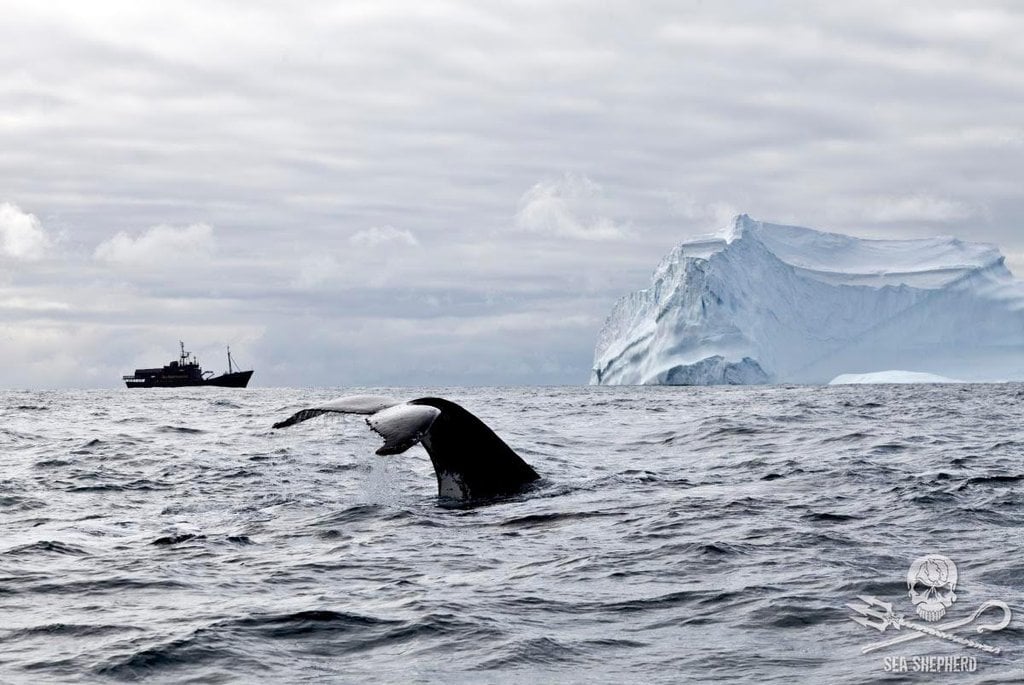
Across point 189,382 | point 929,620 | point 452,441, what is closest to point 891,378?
point 189,382

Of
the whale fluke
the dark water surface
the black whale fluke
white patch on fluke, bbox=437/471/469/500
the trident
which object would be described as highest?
the whale fluke

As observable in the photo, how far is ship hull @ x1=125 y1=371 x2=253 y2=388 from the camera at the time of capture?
322 ft

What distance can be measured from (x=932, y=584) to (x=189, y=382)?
3821 inches

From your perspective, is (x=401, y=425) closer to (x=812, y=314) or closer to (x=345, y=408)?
(x=345, y=408)

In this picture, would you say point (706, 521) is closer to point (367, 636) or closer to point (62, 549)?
point (367, 636)

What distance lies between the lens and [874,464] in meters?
13.8

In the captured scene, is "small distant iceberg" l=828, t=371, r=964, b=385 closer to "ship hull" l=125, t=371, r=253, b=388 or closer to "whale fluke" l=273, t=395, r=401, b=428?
"ship hull" l=125, t=371, r=253, b=388

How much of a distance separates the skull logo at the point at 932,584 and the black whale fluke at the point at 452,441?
319 centimetres

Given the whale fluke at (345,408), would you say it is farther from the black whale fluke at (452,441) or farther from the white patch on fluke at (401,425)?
the white patch on fluke at (401,425)

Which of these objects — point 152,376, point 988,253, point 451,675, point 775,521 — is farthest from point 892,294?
point 451,675

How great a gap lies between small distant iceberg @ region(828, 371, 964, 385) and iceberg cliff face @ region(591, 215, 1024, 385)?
1974 millimetres

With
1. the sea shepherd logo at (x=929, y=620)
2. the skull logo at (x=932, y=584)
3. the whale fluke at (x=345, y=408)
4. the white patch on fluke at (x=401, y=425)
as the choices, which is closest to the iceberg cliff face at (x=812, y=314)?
the whale fluke at (x=345, y=408)

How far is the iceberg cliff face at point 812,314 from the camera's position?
243ft

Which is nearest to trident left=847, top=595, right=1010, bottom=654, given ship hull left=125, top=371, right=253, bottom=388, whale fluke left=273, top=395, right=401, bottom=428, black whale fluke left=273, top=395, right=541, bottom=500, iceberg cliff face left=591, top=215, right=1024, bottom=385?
black whale fluke left=273, top=395, right=541, bottom=500
